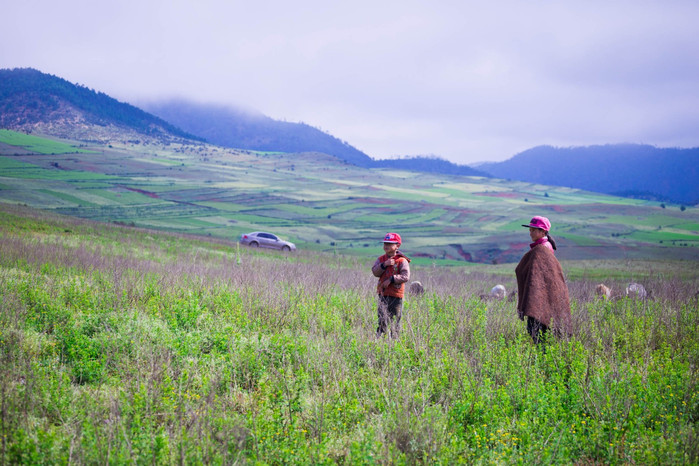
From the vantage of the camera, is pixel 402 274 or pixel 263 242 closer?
pixel 402 274

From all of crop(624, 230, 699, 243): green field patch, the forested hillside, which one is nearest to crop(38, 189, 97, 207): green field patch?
the forested hillside

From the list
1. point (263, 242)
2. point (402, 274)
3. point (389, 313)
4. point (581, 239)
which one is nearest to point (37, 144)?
point (263, 242)

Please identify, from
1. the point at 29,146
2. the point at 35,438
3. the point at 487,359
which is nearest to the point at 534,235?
the point at 487,359

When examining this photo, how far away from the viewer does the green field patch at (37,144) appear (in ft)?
304

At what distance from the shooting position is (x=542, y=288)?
560 cm

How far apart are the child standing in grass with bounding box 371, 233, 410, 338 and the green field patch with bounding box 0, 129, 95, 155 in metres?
107

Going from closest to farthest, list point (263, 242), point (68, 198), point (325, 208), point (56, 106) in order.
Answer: point (263, 242) < point (68, 198) < point (325, 208) < point (56, 106)

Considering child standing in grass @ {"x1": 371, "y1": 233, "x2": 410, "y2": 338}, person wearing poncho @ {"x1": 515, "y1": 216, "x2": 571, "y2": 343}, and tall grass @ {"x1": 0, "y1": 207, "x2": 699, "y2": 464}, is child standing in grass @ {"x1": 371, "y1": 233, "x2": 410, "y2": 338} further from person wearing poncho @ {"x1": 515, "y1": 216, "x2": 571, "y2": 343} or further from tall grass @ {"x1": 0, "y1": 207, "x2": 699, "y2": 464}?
person wearing poncho @ {"x1": 515, "y1": 216, "x2": 571, "y2": 343}

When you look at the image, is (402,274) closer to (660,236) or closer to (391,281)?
(391,281)

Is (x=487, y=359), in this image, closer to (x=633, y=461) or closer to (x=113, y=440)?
(x=633, y=461)

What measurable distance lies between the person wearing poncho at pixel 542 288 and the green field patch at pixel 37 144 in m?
108

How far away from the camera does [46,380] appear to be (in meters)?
3.80

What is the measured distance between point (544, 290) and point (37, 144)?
119397 millimetres

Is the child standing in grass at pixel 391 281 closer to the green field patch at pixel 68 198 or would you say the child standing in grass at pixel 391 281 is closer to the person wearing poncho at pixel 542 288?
the person wearing poncho at pixel 542 288
